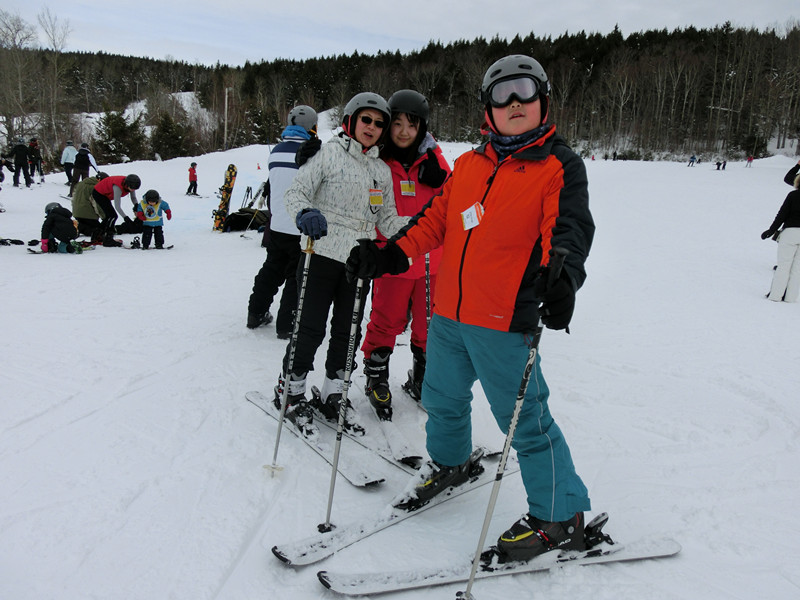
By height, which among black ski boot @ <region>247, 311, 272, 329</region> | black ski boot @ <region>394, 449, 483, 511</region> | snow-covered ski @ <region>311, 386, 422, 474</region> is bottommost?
snow-covered ski @ <region>311, 386, 422, 474</region>

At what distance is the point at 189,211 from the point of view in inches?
526

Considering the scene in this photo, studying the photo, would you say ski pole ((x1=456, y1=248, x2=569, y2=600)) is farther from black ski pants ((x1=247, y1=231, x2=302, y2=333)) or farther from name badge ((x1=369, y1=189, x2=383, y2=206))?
black ski pants ((x1=247, y1=231, x2=302, y2=333))

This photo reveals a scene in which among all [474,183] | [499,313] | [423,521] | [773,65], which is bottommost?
[423,521]

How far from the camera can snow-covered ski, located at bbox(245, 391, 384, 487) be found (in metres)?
2.46

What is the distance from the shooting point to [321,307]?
9.30ft

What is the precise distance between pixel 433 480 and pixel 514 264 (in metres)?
1.13

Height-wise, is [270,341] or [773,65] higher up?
[773,65]

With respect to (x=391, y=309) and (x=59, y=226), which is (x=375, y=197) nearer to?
(x=391, y=309)

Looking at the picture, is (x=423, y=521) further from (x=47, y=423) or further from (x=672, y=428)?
(x=47, y=423)

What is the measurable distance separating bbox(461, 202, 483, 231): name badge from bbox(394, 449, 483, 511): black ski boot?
119cm

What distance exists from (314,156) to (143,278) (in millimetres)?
4527

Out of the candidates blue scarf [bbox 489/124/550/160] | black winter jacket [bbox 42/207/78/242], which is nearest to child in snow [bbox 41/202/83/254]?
black winter jacket [bbox 42/207/78/242]

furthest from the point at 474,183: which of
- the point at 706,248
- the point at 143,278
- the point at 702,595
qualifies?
the point at 706,248

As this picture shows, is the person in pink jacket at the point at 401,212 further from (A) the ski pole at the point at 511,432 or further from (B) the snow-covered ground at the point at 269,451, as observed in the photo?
(A) the ski pole at the point at 511,432
